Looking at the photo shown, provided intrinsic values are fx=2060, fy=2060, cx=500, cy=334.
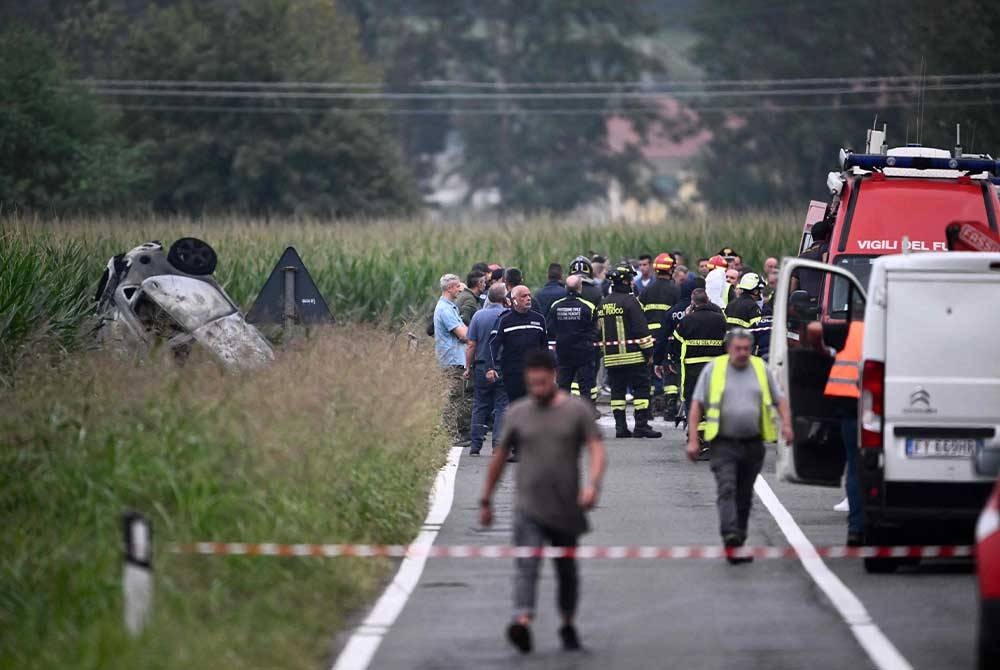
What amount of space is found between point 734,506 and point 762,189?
250 ft

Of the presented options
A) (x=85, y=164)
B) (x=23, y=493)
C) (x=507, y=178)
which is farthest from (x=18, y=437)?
(x=507, y=178)

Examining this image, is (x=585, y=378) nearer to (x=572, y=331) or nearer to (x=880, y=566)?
(x=572, y=331)

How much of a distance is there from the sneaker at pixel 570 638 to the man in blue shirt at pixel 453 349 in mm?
11351

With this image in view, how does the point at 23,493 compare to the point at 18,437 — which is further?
the point at 18,437

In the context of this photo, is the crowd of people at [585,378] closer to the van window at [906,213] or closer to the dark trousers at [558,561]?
the dark trousers at [558,561]

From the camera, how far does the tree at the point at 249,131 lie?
226 feet

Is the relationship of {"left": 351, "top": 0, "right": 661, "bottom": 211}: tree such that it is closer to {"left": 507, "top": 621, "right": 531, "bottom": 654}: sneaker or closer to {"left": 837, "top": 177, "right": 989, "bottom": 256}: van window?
{"left": 837, "top": 177, "right": 989, "bottom": 256}: van window

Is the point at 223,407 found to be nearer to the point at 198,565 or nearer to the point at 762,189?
the point at 198,565

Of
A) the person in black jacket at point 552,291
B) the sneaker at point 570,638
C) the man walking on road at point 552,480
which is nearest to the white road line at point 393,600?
the man walking on road at point 552,480

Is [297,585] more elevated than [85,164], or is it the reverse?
[85,164]

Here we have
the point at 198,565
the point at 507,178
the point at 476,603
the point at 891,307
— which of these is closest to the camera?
the point at 198,565

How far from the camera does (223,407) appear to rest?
1401 centimetres

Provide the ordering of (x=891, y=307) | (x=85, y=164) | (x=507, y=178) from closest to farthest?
(x=891, y=307) < (x=85, y=164) < (x=507, y=178)

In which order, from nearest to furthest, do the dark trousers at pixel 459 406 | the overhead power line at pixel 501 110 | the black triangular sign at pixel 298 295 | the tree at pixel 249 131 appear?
1. the black triangular sign at pixel 298 295
2. the dark trousers at pixel 459 406
3. the tree at pixel 249 131
4. the overhead power line at pixel 501 110
